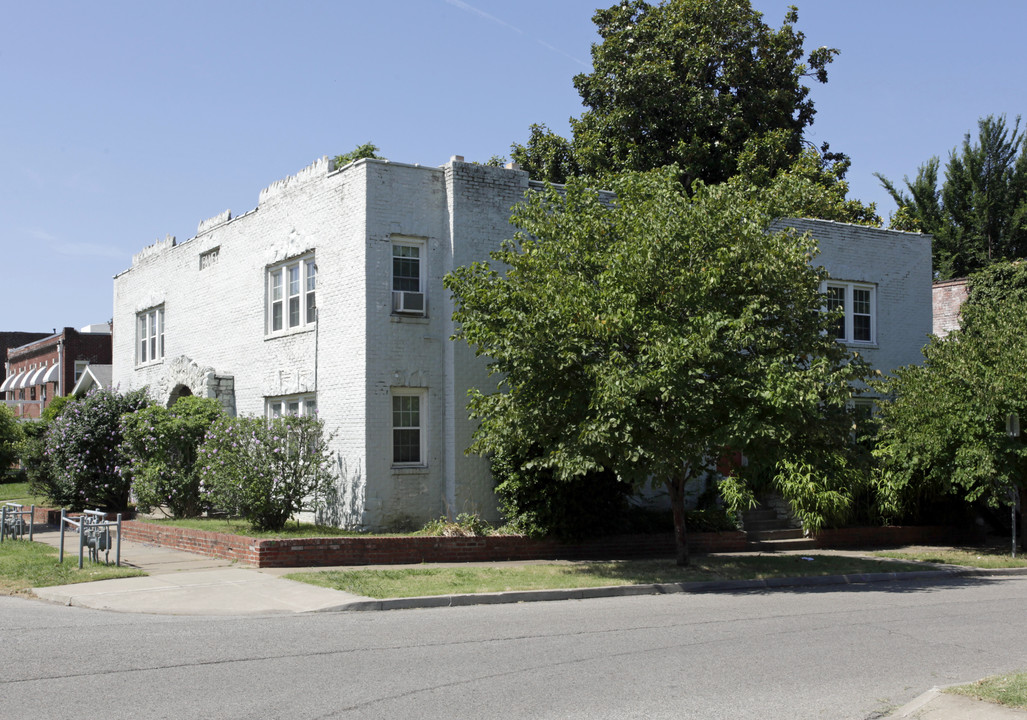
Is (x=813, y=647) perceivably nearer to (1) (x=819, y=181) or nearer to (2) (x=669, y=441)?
(2) (x=669, y=441)

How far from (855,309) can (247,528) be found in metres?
16.2

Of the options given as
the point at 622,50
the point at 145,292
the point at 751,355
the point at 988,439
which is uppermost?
the point at 622,50

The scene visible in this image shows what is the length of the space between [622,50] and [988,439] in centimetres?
1894

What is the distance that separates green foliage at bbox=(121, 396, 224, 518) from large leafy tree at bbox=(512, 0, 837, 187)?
1558 cm

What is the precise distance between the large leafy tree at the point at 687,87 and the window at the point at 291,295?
1281cm

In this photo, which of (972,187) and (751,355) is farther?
(972,187)

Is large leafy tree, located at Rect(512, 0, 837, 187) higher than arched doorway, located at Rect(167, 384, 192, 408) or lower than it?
higher

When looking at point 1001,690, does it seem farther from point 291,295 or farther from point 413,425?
point 291,295

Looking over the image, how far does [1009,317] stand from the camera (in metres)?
20.1

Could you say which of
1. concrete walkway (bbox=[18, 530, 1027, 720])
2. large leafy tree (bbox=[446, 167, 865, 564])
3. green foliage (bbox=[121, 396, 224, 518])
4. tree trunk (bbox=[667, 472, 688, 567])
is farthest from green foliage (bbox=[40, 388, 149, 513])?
tree trunk (bbox=[667, 472, 688, 567])

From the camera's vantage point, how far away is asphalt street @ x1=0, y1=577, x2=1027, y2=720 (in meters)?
7.27

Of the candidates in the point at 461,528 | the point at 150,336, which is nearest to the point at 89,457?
the point at 150,336

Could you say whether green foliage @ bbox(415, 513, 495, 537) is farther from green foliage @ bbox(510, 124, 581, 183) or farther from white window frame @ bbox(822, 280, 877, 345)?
green foliage @ bbox(510, 124, 581, 183)

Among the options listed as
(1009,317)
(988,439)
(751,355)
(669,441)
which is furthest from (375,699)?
(1009,317)
